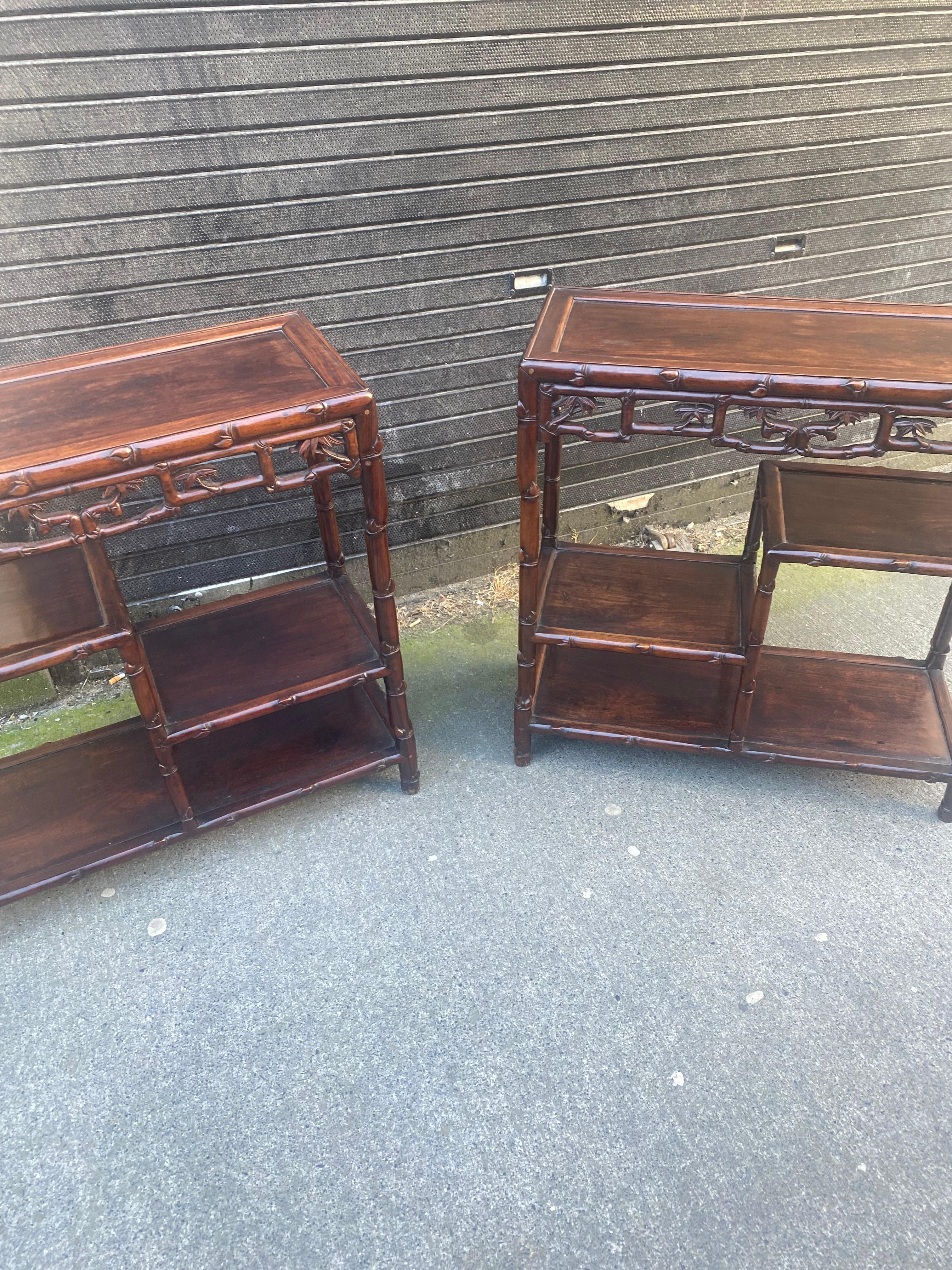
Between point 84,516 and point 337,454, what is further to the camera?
point 337,454

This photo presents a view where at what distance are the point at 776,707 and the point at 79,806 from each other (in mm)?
1790

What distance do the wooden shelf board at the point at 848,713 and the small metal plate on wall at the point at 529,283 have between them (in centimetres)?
125

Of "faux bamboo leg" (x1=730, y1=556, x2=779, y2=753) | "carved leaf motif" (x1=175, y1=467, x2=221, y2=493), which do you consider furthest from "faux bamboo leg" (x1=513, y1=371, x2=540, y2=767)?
"carved leaf motif" (x1=175, y1=467, x2=221, y2=493)

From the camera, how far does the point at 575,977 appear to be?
5.73 ft

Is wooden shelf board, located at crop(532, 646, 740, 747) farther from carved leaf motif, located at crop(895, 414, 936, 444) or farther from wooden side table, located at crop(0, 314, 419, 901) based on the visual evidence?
carved leaf motif, located at crop(895, 414, 936, 444)

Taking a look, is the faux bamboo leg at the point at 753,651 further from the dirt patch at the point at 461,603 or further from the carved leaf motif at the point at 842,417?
the dirt patch at the point at 461,603

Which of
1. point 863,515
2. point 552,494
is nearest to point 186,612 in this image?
point 552,494

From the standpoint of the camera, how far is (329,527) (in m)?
2.27

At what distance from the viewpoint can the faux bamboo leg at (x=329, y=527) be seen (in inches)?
87.1

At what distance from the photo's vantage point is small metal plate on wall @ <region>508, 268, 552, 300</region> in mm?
2400

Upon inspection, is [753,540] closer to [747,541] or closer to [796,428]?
[747,541]

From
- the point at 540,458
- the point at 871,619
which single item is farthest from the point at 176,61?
the point at 871,619

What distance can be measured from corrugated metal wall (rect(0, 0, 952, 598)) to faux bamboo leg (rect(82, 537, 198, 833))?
0.79 m

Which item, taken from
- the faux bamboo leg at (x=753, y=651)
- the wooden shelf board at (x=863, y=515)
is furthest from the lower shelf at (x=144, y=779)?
the wooden shelf board at (x=863, y=515)
